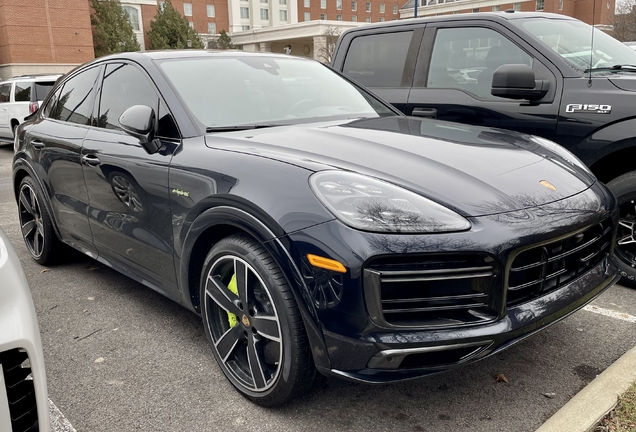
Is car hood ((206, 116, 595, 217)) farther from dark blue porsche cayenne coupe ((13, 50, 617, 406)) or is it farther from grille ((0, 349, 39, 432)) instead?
grille ((0, 349, 39, 432))

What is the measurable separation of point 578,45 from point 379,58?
167 cm

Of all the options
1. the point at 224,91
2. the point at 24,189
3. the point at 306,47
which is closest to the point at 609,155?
the point at 224,91

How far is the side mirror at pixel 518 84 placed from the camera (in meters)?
3.78

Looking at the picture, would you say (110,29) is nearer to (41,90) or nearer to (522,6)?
(41,90)

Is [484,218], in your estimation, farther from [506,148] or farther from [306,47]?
[306,47]

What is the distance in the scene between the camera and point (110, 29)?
49.7 metres

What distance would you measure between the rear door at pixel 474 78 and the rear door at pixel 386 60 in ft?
0.32

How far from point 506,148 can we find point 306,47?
66.2m

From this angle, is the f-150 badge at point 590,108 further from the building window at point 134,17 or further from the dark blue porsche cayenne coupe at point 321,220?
the building window at point 134,17

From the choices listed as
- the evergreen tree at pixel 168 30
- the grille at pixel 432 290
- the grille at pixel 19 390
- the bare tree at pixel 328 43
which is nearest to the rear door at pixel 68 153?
the grille at pixel 19 390

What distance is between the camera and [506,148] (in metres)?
2.83

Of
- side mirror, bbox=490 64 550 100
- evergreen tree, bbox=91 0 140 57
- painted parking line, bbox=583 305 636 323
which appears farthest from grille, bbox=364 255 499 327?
evergreen tree, bbox=91 0 140 57

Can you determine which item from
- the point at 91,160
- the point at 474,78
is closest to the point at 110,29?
the point at 474,78

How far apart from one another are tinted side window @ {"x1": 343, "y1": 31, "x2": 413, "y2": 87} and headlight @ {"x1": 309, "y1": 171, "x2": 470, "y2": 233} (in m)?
2.93
